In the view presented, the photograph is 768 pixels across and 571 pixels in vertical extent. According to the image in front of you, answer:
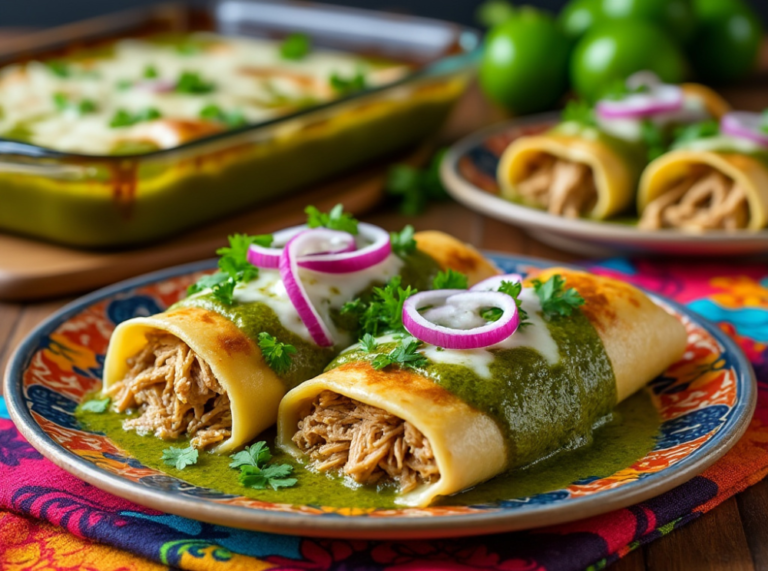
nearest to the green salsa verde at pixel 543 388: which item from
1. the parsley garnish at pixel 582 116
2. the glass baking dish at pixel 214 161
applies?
the glass baking dish at pixel 214 161

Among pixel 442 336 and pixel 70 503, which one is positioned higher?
pixel 442 336

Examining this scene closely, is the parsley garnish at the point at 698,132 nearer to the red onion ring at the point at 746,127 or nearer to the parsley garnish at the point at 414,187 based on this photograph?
the red onion ring at the point at 746,127

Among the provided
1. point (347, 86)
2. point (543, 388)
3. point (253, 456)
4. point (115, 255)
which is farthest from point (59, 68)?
point (543, 388)

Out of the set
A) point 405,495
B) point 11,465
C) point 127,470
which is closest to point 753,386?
point 405,495

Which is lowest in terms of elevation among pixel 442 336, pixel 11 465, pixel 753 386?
pixel 11 465

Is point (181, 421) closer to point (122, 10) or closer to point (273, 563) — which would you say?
point (273, 563)

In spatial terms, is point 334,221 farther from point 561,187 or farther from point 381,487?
point 561,187

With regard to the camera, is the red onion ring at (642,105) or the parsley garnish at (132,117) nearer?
the parsley garnish at (132,117)
